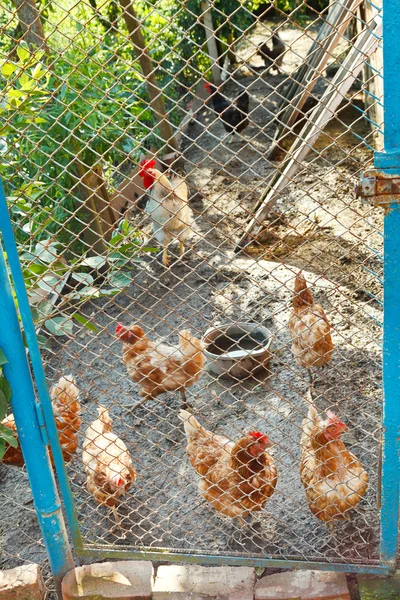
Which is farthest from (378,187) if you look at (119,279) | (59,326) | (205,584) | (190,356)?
(190,356)

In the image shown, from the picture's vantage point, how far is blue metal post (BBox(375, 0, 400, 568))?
66.8 inches

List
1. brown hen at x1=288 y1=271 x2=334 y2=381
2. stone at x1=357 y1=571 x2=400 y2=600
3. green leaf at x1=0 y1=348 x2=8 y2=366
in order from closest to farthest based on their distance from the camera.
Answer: green leaf at x1=0 y1=348 x2=8 y2=366, stone at x1=357 y1=571 x2=400 y2=600, brown hen at x1=288 y1=271 x2=334 y2=381

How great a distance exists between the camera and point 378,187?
1.77 m

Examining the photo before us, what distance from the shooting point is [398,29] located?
5.49 feet

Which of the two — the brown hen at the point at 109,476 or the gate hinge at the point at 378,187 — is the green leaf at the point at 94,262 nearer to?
the gate hinge at the point at 378,187

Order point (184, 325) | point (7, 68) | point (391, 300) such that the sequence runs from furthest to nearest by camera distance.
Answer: point (184, 325) → point (7, 68) → point (391, 300)

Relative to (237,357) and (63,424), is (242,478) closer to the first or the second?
(63,424)

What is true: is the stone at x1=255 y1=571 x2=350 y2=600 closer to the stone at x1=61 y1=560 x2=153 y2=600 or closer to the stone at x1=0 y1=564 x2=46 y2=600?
the stone at x1=61 y1=560 x2=153 y2=600

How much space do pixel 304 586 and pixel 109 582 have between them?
777 millimetres

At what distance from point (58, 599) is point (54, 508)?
0.50 metres

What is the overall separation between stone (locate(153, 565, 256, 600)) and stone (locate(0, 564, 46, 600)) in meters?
0.49

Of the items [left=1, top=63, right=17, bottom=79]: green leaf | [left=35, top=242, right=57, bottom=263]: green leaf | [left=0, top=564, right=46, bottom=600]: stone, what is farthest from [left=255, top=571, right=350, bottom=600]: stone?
[left=1, top=63, right=17, bottom=79]: green leaf

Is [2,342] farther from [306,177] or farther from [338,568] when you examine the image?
[306,177]

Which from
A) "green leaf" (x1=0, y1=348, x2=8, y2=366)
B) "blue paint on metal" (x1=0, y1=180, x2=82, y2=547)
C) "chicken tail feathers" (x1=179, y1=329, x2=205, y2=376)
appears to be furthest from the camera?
"chicken tail feathers" (x1=179, y1=329, x2=205, y2=376)
